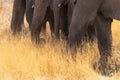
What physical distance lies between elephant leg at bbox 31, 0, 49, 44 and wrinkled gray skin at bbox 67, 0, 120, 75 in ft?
6.75

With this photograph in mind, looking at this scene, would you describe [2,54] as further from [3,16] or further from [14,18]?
[3,16]

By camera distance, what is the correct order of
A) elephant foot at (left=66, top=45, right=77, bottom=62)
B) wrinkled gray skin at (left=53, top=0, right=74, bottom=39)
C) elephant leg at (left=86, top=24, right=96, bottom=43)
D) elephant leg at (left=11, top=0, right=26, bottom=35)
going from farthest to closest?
elephant leg at (left=11, top=0, right=26, bottom=35) < elephant leg at (left=86, top=24, right=96, bottom=43) < wrinkled gray skin at (left=53, top=0, right=74, bottom=39) < elephant foot at (left=66, top=45, right=77, bottom=62)

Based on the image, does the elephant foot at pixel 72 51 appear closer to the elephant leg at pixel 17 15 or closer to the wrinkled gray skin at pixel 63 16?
the wrinkled gray skin at pixel 63 16

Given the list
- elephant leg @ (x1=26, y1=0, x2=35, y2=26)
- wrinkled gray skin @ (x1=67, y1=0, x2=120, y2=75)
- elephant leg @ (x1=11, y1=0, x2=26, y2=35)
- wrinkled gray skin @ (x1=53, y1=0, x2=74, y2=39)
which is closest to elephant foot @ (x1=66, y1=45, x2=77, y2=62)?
wrinkled gray skin @ (x1=67, y1=0, x2=120, y2=75)

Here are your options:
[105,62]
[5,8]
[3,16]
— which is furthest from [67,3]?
[5,8]

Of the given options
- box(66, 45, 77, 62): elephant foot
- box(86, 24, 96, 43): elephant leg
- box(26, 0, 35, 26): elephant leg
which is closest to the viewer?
box(66, 45, 77, 62): elephant foot

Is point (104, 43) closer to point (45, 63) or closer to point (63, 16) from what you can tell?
point (45, 63)

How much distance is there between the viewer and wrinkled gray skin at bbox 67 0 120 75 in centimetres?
737

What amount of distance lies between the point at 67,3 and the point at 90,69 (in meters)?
2.75

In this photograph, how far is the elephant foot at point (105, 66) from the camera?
7314 mm

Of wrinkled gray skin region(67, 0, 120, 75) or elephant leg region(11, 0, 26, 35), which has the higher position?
wrinkled gray skin region(67, 0, 120, 75)

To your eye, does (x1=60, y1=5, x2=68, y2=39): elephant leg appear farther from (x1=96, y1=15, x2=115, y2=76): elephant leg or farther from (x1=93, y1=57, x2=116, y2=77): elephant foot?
(x1=93, y1=57, x2=116, y2=77): elephant foot

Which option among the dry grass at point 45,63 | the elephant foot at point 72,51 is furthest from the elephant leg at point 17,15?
the elephant foot at point 72,51

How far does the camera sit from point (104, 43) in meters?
7.86
